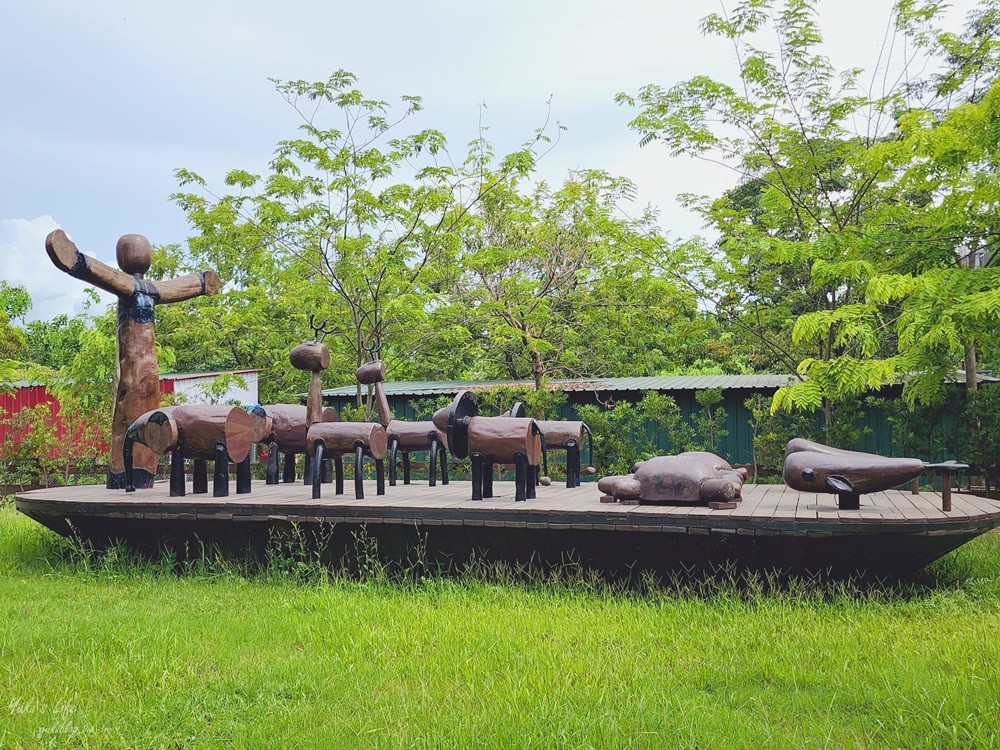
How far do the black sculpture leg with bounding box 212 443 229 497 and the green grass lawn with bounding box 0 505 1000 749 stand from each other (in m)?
1.03

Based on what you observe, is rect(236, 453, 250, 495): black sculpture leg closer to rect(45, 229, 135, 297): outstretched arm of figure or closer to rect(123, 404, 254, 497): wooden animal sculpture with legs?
rect(123, 404, 254, 497): wooden animal sculpture with legs

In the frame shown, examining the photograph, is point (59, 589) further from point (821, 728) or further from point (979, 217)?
point (979, 217)

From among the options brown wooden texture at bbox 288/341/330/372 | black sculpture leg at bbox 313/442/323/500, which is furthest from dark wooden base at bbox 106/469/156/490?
black sculpture leg at bbox 313/442/323/500

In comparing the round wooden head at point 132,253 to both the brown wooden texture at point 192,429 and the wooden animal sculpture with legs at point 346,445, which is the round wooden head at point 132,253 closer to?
the brown wooden texture at point 192,429

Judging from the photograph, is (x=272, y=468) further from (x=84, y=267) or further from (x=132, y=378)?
(x=84, y=267)

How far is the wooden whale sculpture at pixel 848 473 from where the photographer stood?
4977mm

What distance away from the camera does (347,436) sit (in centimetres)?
627

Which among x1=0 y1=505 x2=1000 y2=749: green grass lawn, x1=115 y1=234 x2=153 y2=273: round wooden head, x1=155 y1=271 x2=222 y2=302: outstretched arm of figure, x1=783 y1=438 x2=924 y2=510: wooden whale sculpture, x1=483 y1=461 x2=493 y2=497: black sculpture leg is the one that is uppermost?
x1=115 y1=234 x2=153 y2=273: round wooden head

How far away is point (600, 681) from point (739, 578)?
69.8 inches

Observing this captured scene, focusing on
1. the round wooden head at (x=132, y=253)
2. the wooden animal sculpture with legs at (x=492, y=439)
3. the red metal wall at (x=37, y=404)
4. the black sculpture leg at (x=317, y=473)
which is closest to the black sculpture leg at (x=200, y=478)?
the black sculpture leg at (x=317, y=473)

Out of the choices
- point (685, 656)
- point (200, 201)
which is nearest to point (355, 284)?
point (200, 201)

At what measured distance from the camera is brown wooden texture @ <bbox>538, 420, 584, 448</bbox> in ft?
22.8

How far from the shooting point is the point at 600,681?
368 centimetres

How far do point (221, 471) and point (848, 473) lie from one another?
458 centimetres
